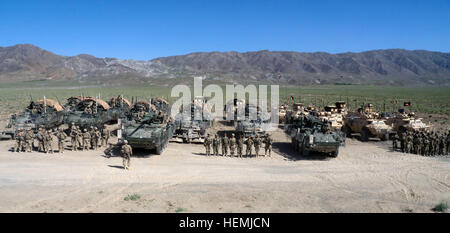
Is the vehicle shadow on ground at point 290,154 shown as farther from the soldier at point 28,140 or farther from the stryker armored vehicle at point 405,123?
the soldier at point 28,140

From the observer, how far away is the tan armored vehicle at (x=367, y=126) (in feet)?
65.4

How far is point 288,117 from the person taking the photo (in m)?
26.5

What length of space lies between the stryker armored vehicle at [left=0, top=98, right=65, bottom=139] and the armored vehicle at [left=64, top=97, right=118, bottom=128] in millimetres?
1065

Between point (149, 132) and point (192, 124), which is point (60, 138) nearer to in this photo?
point (149, 132)

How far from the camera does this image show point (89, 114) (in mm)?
19984

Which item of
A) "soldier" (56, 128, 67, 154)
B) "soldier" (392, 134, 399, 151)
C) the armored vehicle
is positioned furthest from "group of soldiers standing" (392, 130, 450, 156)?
the armored vehicle

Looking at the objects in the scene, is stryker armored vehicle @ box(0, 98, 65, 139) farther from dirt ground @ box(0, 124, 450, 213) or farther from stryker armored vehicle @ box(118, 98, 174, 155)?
stryker armored vehicle @ box(118, 98, 174, 155)

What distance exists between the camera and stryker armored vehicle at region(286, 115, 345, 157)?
14938mm

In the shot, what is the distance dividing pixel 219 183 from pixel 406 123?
50.8ft

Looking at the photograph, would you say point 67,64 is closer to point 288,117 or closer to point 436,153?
point 288,117

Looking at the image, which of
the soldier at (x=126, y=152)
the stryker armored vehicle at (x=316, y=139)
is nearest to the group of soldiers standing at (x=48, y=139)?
the soldier at (x=126, y=152)

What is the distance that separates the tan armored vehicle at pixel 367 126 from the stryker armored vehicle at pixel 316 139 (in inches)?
193
